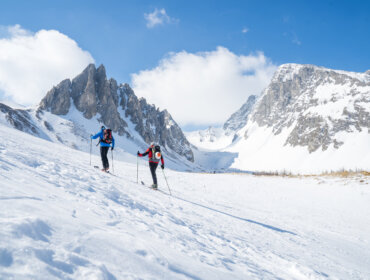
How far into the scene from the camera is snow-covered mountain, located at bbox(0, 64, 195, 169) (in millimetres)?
65062

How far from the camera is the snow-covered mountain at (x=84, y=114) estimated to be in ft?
213

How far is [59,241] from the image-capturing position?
7.66ft

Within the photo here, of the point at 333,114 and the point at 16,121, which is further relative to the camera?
the point at 333,114

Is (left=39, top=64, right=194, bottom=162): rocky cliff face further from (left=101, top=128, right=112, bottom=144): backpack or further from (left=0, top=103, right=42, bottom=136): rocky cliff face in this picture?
(left=101, top=128, right=112, bottom=144): backpack

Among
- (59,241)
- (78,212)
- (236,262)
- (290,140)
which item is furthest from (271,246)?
(290,140)

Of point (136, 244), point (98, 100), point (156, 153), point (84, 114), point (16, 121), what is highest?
point (98, 100)

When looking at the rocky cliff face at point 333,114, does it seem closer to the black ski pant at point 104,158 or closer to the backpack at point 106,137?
the backpack at point 106,137

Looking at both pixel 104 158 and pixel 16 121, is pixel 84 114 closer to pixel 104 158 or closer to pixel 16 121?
pixel 16 121

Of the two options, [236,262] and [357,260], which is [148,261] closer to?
[236,262]

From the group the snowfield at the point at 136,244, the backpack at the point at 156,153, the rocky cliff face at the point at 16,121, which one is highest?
the rocky cliff face at the point at 16,121

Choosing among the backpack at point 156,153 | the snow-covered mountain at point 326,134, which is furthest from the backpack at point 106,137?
the snow-covered mountain at point 326,134

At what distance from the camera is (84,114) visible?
311 feet

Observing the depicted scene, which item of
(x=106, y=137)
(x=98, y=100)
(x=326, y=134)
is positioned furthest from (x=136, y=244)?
(x=326, y=134)

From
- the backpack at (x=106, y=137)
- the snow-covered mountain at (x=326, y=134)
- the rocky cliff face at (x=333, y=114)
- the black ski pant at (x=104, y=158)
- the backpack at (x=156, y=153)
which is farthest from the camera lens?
the rocky cliff face at (x=333, y=114)
